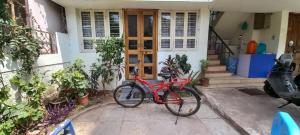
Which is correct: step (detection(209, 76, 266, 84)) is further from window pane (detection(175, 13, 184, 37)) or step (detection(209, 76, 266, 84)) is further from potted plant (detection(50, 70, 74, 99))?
potted plant (detection(50, 70, 74, 99))

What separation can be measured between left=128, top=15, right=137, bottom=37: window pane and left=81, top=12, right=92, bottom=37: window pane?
1.12 metres

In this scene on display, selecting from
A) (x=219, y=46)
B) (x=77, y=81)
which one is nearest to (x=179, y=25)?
(x=219, y=46)

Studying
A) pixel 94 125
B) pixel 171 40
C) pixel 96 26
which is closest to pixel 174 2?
pixel 171 40

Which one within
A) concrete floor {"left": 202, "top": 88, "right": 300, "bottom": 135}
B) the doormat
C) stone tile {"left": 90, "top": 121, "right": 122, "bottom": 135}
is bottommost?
stone tile {"left": 90, "top": 121, "right": 122, "bottom": 135}

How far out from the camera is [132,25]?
482 cm

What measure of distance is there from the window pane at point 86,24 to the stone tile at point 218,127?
12.4ft

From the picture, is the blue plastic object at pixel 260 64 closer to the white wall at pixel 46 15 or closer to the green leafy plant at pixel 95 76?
the green leafy plant at pixel 95 76

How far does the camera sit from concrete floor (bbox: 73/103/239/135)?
2775mm

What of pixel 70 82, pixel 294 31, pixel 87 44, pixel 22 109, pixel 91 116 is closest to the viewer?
pixel 22 109

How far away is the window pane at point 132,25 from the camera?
479 centimetres

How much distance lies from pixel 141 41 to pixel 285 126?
13.8 feet

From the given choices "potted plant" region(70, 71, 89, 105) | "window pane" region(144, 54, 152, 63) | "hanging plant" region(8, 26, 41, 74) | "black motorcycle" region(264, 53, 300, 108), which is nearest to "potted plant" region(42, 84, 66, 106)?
"potted plant" region(70, 71, 89, 105)

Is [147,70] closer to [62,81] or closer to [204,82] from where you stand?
[204,82]

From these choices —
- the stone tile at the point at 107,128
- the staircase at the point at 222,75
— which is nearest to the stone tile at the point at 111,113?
the stone tile at the point at 107,128
